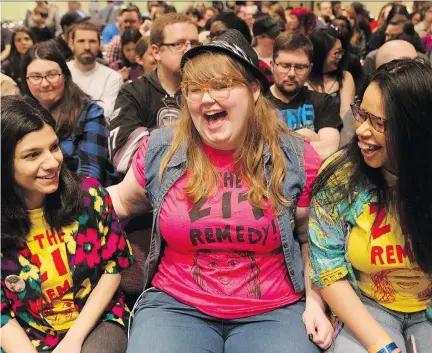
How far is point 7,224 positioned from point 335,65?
259 cm

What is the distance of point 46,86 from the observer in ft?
9.55

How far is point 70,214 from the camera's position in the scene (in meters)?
1.87

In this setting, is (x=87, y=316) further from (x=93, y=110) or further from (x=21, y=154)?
(x=93, y=110)

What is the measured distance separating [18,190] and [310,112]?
165 cm

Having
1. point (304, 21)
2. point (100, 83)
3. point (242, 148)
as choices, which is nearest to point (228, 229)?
point (242, 148)

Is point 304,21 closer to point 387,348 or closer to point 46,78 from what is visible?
point 46,78

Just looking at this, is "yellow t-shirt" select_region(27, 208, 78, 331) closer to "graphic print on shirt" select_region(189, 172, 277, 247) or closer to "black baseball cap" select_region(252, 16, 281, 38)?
"graphic print on shirt" select_region(189, 172, 277, 247)

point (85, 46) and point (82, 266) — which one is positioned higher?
point (85, 46)

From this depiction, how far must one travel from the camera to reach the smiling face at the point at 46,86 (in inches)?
115

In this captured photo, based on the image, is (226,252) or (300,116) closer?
(226,252)

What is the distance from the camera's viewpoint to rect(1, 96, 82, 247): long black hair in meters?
1.78

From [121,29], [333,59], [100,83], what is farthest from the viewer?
[121,29]

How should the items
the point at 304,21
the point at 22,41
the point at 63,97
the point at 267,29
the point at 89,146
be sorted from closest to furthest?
the point at 89,146
the point at 63,97
the point at 267,29
the point at 304,21
the point at 22,41

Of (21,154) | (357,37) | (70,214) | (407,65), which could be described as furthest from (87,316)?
(357,37)
